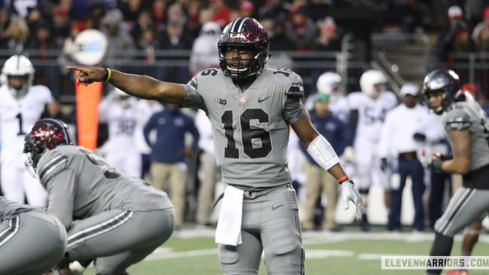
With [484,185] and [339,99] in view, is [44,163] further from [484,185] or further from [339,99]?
[339,99]

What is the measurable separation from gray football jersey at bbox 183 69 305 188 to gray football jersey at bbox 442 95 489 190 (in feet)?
8.56

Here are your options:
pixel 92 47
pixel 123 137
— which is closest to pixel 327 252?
pixel 123 137

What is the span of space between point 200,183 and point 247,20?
9418mm

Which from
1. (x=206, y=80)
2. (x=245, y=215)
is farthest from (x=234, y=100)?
(x=245, y=215)

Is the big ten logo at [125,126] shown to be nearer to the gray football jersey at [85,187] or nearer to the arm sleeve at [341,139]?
the arm sleeve at [341,139]

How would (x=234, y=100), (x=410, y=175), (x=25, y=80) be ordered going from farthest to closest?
(x=410, y=175) < (x=25, y=80) < (x=234, y=100)

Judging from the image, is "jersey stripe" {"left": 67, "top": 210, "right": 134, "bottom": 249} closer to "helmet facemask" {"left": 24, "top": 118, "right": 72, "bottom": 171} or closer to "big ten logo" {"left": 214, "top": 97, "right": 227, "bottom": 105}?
"helmet facemask" {"left": 24, "top": 118, "right": 72, "bottom": 171}

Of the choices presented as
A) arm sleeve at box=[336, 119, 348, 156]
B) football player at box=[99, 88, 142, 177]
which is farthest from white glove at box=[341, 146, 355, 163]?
football player at box=[99, 88, 142, 177]

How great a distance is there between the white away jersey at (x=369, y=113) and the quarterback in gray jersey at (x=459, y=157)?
5.99 metres

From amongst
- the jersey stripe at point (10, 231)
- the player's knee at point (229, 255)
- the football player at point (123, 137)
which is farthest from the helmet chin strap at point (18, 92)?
the player's knee at point (229, 255)

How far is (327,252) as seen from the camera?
37.3ft

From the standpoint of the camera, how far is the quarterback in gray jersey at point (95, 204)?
716 cm

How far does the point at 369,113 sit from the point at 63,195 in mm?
8166

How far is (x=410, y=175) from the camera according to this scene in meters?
13.7
